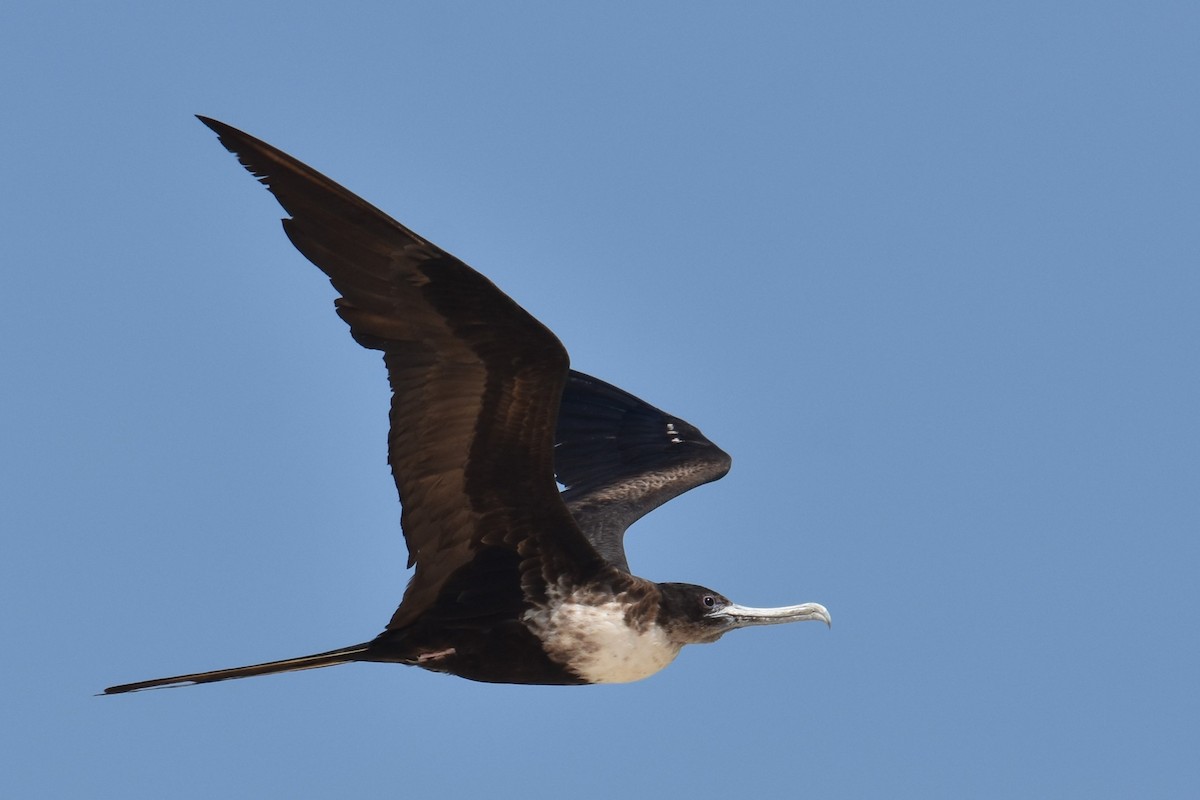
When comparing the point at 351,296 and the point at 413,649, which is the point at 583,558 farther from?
the point at 351,296

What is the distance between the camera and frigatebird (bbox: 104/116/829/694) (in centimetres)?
677

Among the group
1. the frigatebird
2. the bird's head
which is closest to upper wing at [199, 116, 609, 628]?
the frigatebird

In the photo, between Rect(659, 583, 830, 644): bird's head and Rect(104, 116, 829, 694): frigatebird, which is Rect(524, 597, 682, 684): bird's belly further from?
Rect(659, 583, 830, 644): bird's head

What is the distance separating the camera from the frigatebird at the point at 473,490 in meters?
6.77

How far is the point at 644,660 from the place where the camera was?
7754mm

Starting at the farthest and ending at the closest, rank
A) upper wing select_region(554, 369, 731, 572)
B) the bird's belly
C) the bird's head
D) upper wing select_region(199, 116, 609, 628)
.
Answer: upper wing select_region(554, 369, 731, 572)
the bird's head
the bird's belly
upper wing select_region(199, 116, 609, 628)

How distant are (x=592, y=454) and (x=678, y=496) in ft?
1.69

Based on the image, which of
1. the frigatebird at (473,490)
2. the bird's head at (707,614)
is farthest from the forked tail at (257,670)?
the bird's head at (707,614)

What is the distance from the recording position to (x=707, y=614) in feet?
25.8

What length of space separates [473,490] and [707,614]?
46.4 inches

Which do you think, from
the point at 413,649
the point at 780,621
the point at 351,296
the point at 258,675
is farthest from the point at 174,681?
the point at 780,621

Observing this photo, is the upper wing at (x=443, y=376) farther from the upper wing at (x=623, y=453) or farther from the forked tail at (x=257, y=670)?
the upper wing at (x=623, y=453)

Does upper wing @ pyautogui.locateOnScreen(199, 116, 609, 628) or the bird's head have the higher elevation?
upper wing @ pyautogui.locateOnScreen(199, 116, 609, 628)

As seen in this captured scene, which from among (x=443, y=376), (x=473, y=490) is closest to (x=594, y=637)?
(x=473, y=490)
